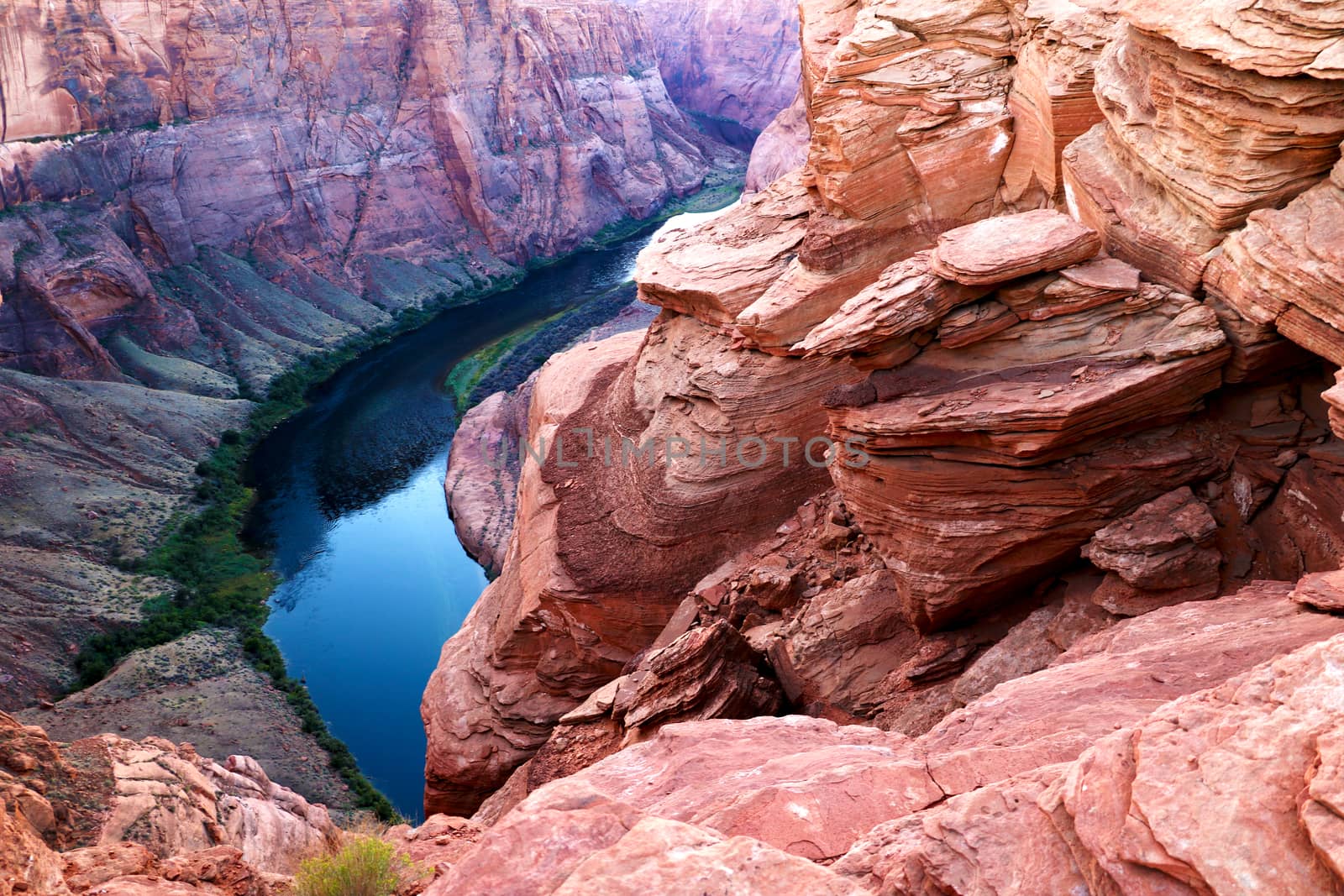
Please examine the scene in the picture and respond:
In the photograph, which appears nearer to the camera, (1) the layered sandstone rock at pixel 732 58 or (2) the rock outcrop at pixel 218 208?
(2) the rock outcrop at pixel 218 208

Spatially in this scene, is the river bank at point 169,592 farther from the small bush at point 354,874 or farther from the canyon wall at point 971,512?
the small bush at point 354,874

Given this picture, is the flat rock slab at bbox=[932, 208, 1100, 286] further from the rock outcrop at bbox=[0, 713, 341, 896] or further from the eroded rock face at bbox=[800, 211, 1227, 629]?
the rock outcrop at bbox=[0, 713, 341, 896]

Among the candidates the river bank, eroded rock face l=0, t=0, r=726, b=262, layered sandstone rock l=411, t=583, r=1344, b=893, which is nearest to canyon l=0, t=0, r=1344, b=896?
layered sandstone rock l=411, t=583, r=1344, b=893

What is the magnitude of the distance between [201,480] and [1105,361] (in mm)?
41233

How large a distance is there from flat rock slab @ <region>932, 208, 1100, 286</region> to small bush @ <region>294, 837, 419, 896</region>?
33.2 ft

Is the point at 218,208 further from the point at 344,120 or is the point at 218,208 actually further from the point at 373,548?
the point at 373,548

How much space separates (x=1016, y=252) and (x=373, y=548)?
31228mm

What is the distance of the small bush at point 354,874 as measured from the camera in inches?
380

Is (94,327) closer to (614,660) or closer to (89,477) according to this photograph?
(89,477)

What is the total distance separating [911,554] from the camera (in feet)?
48.0

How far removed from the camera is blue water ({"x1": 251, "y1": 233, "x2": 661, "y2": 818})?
3041 centimetres

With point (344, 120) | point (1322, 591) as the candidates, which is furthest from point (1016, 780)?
point (344, 120)

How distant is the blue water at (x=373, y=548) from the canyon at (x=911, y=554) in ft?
7.01

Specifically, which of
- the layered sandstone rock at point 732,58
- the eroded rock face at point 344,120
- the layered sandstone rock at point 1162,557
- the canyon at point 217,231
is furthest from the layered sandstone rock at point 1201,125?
the layered sandstone rock at point 732,58
